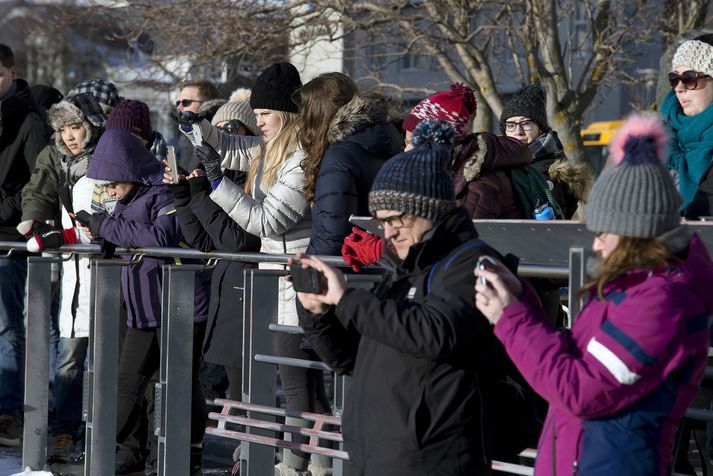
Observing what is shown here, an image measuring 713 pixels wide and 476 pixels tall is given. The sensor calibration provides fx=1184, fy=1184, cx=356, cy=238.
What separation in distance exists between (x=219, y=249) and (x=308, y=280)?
2.03m

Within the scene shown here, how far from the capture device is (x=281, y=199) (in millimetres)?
5215

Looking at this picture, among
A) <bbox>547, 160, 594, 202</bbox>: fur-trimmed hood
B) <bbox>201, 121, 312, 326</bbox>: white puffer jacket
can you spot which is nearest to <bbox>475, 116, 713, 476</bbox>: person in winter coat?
<bbox>201, 121, 312, 326</bbox>: white puffer jacket

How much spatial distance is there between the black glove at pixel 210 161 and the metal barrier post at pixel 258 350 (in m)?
0.75

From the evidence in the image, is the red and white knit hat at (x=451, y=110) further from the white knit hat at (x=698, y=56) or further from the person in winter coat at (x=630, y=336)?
the person in winter coat at (x=630, y=336)

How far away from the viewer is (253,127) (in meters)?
6.85

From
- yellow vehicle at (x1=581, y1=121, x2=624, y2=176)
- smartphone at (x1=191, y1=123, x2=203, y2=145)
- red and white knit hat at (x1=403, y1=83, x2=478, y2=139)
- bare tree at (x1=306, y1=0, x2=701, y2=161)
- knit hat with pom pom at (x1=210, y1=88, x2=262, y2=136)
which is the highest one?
bare tree at (x1=306, y1=0, x2=701, y2=161)

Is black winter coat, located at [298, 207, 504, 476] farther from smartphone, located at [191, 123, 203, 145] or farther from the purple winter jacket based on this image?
smartphone, located at [191, 123, 203, 145]

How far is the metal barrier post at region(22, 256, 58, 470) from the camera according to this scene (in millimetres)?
6109

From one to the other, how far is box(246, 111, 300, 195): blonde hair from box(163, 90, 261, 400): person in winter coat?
10.6 inches

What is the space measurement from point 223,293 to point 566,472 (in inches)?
109

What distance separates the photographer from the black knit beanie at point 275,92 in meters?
5.60

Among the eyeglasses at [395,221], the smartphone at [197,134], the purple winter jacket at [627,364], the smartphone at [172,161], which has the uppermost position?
the smartphone at [197,134]

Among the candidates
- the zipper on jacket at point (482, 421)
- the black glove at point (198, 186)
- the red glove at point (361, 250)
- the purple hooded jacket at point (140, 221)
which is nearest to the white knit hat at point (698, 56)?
the red glove at point (361, 250)

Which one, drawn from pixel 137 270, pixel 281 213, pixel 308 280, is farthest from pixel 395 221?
pixel 137 270
